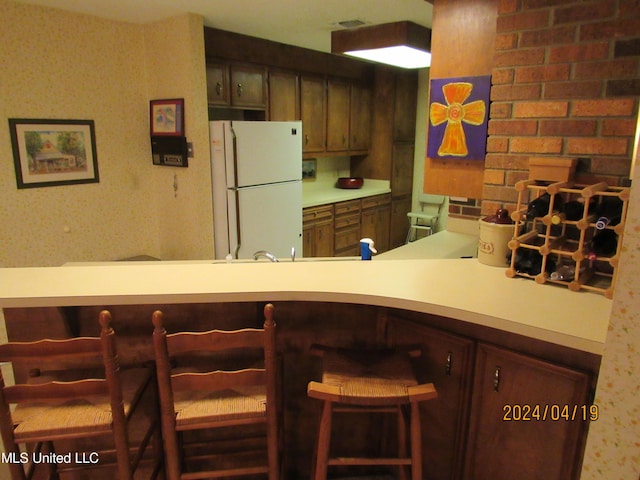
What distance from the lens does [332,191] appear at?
5.66 m

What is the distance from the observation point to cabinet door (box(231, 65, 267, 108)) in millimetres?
4070

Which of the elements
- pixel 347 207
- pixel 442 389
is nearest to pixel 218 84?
pixel 347 207

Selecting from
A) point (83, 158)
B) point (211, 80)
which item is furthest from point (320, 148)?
point (83, 158)

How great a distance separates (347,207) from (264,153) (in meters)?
1.68

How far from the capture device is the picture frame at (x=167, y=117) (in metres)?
3.64

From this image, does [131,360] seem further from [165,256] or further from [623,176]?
[165,256]

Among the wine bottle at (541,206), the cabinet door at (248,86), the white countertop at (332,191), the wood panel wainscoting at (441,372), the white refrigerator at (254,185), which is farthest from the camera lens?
the white countertop at (332,191)

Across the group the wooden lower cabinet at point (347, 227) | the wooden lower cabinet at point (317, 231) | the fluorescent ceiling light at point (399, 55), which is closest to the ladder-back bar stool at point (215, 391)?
the fluorescent ceiling light at point (399, 55)

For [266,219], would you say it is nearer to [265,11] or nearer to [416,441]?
[265,11]

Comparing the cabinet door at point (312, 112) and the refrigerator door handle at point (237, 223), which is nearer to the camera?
the refrigerator door handle at point (237, 223)

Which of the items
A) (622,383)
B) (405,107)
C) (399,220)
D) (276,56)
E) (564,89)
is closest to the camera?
(622,383)

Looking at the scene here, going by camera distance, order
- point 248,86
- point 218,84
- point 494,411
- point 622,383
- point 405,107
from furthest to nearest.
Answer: point 405,107 → point 248,86 → point 218,84 → point 494,411 → point 622,383

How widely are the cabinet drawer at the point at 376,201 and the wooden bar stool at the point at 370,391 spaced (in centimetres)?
395

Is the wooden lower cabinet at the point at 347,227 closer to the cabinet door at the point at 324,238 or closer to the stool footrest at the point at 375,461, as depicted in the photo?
the cabinet door at the point at 324,238
